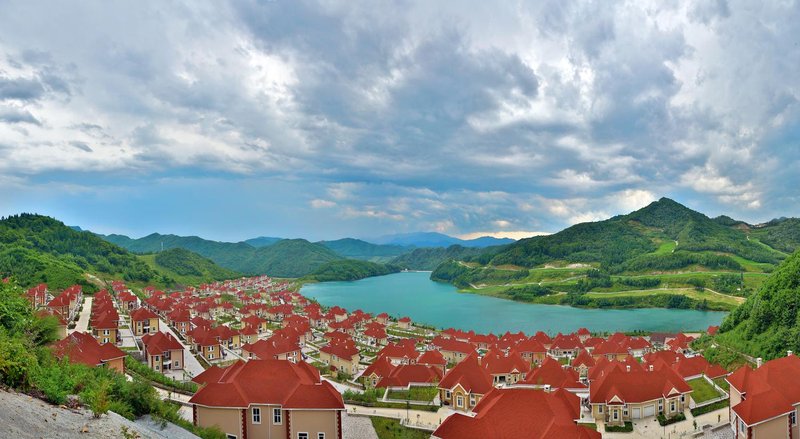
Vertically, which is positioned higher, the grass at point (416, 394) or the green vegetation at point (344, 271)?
the green vegetation at point (344, 271)

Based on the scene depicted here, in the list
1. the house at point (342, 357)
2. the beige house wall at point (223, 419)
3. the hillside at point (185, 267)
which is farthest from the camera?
the hillside at point (185, 267)

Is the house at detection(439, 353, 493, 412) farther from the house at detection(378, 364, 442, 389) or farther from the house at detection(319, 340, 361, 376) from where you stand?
the house at detection(319, 340, 361, 376)

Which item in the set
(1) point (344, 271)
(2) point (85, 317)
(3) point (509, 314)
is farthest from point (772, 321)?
(1) point (344, 271)

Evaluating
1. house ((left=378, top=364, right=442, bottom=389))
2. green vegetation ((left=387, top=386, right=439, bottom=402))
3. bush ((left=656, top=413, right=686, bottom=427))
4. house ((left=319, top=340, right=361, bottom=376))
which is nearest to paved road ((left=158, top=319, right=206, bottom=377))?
house ((left=319, top=340, right=361, bottom=376))

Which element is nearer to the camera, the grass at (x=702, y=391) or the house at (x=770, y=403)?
the house at (x=770, y=403)

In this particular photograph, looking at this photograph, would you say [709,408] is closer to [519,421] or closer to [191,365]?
[519,421]

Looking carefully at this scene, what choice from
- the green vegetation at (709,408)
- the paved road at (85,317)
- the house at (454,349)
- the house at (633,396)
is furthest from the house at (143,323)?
the green vegetation at (709,408)

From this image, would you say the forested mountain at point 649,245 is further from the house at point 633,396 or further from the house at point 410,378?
the house at point 410,378
